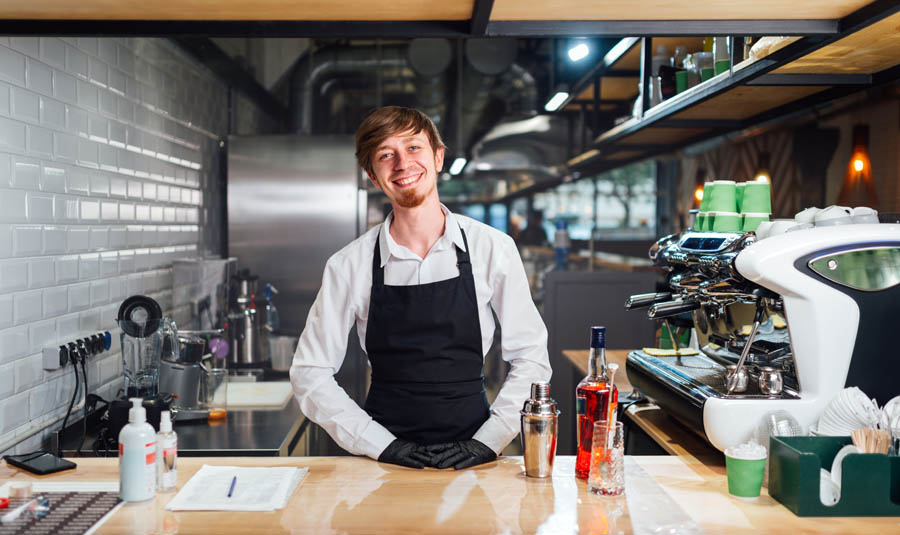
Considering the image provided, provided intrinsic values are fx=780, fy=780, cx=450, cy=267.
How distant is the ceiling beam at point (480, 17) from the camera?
1.71m

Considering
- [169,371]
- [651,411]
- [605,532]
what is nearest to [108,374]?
[169,371]

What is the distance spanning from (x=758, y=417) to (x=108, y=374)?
2.30 m

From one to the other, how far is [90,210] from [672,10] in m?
2.02

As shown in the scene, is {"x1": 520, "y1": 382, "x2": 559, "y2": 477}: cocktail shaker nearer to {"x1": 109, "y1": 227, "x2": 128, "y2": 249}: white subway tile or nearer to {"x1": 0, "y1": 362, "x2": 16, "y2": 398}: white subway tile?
{"x1": 0, "y1": 362, "x2": 16, "y2": 398}: white subway tile

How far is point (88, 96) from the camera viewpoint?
8.91ft

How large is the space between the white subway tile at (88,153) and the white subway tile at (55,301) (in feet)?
1.50

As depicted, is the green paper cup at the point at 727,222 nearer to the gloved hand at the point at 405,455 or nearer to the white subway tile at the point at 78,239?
the gloved hand at the point at 405,455

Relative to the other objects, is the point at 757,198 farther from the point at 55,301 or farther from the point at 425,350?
the point at 55,301

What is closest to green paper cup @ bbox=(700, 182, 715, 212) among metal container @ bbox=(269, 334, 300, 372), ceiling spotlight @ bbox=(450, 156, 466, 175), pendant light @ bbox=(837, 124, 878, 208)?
metal container @ bbox=(269, 334, 300, 372)

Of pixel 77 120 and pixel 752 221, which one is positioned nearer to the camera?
pixel 752 221

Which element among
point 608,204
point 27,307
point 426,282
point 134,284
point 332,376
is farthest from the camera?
point 608,204

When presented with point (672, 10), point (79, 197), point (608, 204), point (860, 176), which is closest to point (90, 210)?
point (79, 197)

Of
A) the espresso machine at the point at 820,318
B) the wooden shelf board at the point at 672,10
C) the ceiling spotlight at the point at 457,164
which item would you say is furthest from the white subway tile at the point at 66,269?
the ceiling spotlight at the point at 457,164

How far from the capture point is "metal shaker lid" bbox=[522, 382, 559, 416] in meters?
1.60
